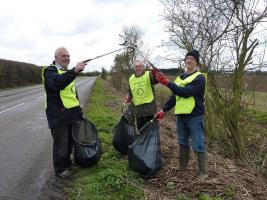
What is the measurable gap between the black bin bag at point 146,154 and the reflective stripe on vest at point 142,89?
4.32 feet

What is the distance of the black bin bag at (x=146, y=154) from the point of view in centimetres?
540

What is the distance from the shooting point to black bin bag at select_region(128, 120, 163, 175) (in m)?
5.40

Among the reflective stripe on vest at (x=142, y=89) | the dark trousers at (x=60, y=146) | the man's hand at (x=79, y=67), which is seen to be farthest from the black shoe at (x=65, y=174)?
the reflective stripe on vest at (x=142, y=89)

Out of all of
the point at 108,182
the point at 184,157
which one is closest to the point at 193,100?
the point at 184,157

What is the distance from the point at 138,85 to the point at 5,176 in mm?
2761

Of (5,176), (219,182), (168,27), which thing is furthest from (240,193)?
(168,27)

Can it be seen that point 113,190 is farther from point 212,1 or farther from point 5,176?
point 212,1

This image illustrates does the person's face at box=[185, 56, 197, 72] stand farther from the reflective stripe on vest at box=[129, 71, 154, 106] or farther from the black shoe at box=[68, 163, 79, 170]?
the black shoe at box=[68, 163, 79, 170]

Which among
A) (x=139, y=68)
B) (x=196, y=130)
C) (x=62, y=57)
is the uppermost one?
(x=62, y=57)

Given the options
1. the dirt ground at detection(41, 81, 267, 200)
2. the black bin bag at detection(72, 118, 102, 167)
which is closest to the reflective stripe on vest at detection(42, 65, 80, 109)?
the black bin bag at detection(72, 118, 102, 167)

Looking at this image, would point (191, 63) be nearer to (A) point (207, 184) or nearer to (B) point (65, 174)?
(A) point (207, 184)

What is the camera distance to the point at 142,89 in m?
6.87

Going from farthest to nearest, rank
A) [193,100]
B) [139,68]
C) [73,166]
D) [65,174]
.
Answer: [139,68] → [73,166] → [65,174] → [193,100]

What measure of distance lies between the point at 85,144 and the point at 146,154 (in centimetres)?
101
